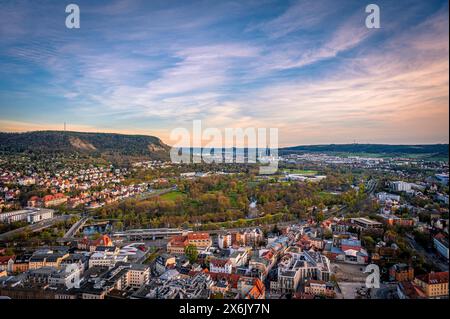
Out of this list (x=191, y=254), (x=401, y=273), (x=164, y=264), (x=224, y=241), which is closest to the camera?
(x=401, y=273)

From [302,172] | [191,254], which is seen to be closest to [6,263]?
[191,254]

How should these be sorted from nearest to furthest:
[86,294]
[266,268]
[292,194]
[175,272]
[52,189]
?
[86,294] < [175,272] < [266,268] < [52,189] < [292,194]

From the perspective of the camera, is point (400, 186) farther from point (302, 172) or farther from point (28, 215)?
point (28, 215)
